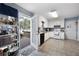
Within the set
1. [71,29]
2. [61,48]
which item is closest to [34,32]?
[61,48]

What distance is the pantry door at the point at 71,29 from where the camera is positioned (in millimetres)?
1625

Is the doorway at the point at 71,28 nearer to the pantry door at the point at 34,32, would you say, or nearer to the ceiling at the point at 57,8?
the ceiling at the point at 57,8

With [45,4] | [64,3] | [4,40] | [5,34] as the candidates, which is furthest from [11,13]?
[64,3]

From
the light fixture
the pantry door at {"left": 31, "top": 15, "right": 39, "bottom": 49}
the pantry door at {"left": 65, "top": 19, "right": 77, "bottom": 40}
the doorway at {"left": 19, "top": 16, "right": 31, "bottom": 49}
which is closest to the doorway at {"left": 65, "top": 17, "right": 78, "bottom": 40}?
the pantry door at {"left": 65, "top": 19, "right": 77, "bottom": 40}

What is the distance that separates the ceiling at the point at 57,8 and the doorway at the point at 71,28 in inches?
5.2

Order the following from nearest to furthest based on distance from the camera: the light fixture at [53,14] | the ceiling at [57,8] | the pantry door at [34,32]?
the ceiling at [57,8] < the light fixture at [53,14] < the pantry door at [34,32]

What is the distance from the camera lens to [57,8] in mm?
1565

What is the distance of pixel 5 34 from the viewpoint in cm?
142

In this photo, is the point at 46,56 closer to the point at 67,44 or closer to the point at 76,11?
the point at 67,44

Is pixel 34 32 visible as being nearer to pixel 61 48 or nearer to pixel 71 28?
pixel 61 48

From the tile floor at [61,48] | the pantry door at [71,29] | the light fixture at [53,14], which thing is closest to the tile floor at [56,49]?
the tile floor at [61,48]

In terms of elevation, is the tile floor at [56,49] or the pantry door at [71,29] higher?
the pantry door at [71,29]

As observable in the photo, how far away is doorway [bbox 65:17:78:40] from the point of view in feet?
5.29

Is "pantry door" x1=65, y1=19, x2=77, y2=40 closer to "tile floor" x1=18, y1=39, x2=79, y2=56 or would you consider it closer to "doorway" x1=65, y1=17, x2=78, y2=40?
"doorway" x1=65, y1=17, x2=78, y2=40
